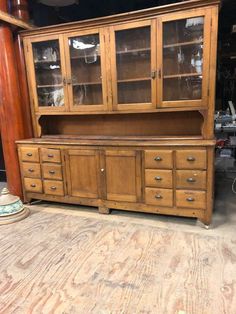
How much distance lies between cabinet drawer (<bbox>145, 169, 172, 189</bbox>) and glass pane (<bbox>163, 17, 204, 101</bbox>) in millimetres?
725

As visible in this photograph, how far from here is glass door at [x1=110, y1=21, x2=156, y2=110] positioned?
2.56m

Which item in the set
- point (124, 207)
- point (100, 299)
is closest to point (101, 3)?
point (124, 207)

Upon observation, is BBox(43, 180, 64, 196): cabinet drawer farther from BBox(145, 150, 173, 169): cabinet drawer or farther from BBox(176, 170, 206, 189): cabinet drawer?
BBox(176, 170, 206, 189): cabinet drawer

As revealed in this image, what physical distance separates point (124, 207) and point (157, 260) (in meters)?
0.82

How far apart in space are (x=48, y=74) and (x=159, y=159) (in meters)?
1.69

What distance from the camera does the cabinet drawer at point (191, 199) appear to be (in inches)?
95.2

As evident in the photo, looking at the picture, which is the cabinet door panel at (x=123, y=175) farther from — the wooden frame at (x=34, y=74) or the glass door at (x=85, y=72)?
the wooden frame at (x=34, y=74)

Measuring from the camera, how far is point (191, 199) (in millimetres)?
2449

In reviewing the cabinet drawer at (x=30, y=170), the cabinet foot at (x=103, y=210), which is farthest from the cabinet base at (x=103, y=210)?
the cabinet drawer at (x=30, y=170)

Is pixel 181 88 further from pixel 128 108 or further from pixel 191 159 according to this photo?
pixel 191 159

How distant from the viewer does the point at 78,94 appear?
2979 millimetres

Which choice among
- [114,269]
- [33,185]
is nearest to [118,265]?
[114,269]

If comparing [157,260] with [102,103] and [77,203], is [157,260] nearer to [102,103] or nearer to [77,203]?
[77,203]

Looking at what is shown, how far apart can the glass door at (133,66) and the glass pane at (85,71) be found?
23 centimetres
